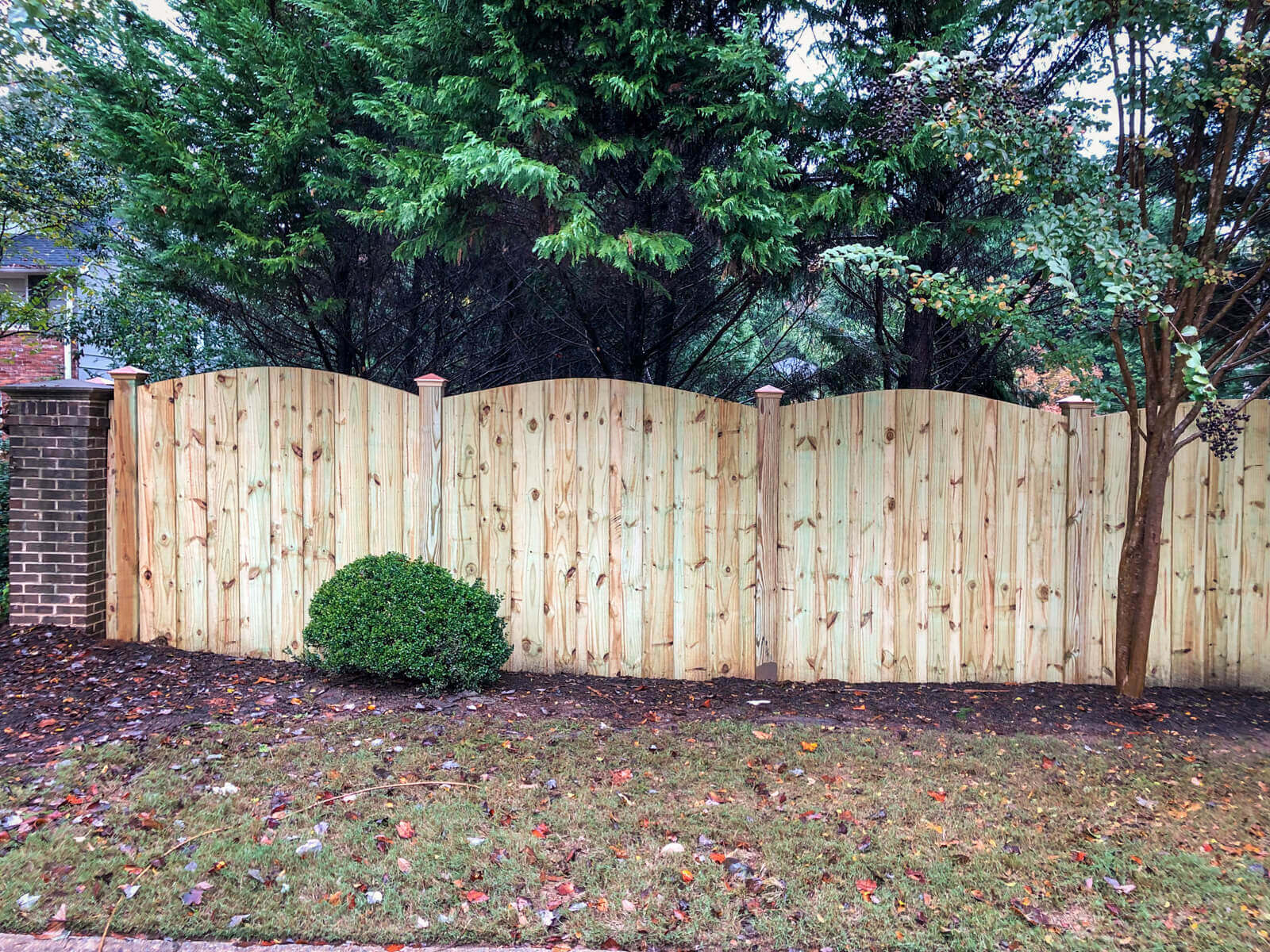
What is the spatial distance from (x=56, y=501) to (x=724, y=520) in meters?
3.91

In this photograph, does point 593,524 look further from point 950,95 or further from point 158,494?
point 950,95

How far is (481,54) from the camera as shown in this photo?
3.99m

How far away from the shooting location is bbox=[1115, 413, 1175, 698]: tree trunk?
392 centimetres

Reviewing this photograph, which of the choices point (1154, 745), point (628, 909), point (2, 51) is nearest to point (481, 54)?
point (2, 51)

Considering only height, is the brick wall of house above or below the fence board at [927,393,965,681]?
above

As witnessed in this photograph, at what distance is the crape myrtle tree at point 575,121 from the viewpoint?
3828 mm

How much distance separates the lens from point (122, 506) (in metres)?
4.71

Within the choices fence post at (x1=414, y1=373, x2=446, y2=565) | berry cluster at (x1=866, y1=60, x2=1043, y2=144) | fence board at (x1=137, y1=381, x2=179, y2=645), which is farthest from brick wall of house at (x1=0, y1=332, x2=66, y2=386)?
berry cluster at (x1=866, y1=60, x2=1043, y2=144)

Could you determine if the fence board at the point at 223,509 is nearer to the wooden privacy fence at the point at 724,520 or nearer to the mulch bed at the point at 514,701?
the wooden privacy fence at the point at 724,520

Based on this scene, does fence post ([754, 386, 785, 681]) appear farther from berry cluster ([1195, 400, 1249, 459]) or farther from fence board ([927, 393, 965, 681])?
berry cluster ([1195, 400, 1249, 459])

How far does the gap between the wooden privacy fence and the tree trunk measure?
0.24 m

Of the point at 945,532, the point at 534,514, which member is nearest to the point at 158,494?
the point at 534,514

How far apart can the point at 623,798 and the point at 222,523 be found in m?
3.07

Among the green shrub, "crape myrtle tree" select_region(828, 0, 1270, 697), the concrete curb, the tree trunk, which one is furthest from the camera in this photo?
the green shrub
